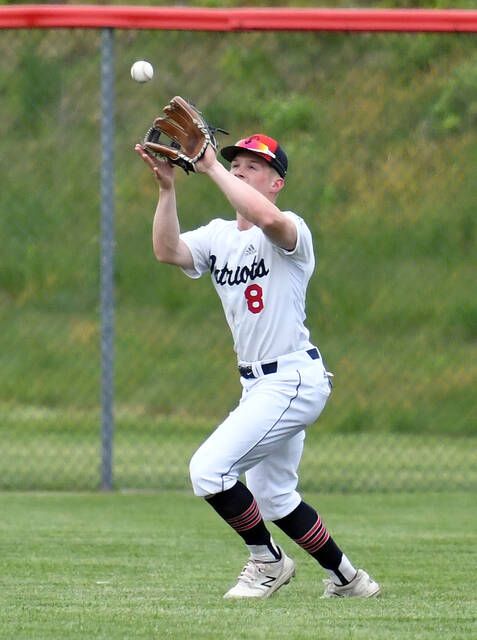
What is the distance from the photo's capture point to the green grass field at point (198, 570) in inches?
163

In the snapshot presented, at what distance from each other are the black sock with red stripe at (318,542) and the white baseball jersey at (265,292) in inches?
23.9

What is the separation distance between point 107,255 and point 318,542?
330 cm

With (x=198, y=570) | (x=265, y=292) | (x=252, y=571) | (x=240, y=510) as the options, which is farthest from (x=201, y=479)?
(x=198, y=570)

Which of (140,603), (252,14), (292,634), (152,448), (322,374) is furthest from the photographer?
(152,448)

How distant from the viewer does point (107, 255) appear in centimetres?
785

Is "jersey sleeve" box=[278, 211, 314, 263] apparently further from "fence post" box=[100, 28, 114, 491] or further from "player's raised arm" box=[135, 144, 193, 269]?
"fence post" box=[100, 28, 114, 491]

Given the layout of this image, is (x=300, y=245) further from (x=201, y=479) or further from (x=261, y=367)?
(x=201, y=479)

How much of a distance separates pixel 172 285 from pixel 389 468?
5.97ft

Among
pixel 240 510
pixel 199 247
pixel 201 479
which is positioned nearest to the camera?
pixel 201 479

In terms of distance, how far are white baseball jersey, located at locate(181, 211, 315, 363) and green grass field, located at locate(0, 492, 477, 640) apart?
92 centimetres

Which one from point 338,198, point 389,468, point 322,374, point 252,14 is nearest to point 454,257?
point 338,198

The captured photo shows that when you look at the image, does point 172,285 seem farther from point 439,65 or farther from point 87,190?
point 439,65

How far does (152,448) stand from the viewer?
29.3 feet

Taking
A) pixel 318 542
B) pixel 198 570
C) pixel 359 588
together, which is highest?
pixel 318 542
